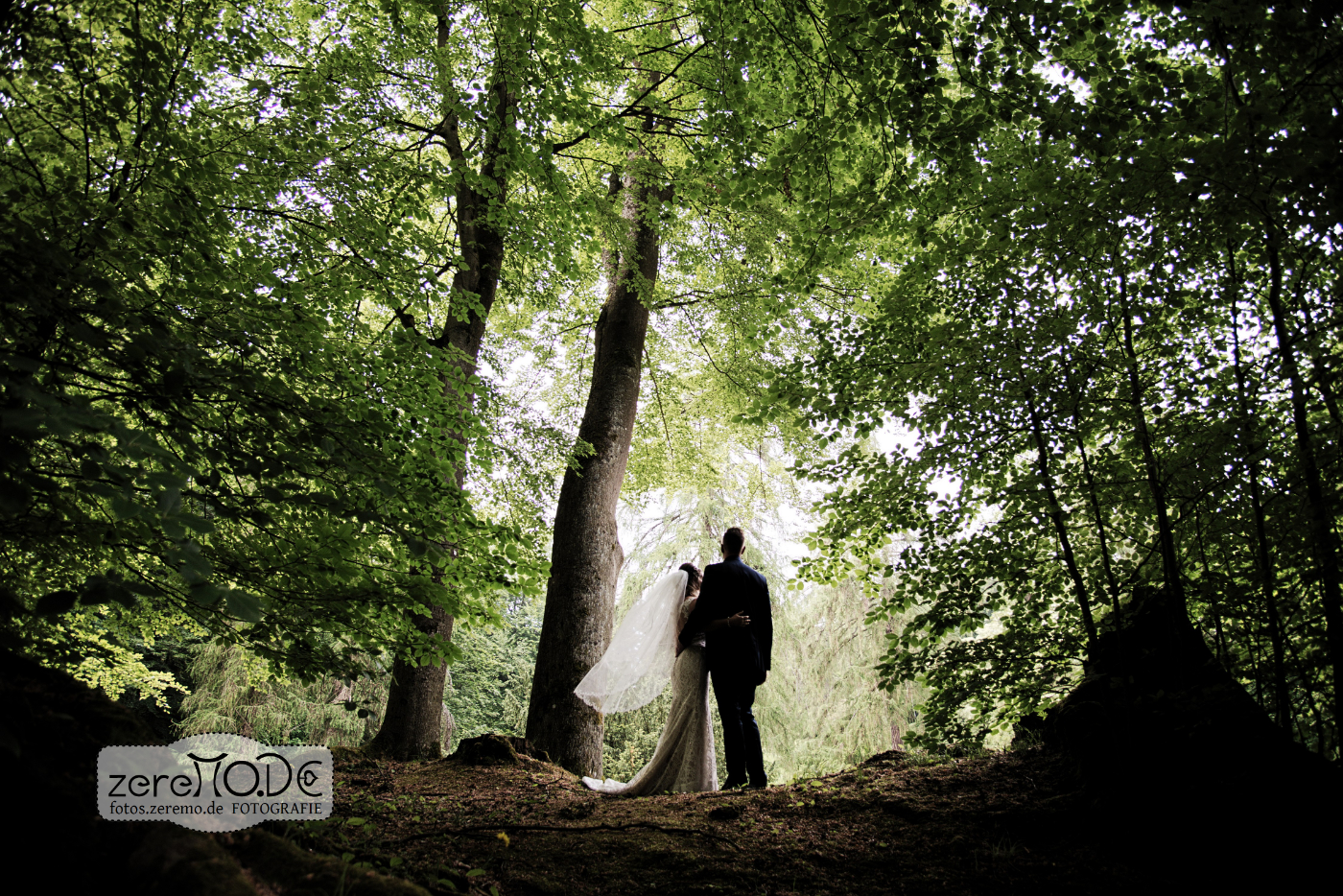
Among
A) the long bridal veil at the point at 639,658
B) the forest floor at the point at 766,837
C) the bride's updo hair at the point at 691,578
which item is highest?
the bride's updo hair at the point at 691,578

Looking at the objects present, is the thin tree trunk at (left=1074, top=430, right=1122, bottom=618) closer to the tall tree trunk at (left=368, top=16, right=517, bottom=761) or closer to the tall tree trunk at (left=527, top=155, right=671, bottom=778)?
the tall tree trunk at (left=368, top=16, right=517, bottom=761)

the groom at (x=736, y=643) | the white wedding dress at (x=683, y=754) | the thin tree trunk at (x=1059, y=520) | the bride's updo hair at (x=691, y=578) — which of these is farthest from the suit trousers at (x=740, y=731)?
the thin tree trunk at (x=1059, y=520)

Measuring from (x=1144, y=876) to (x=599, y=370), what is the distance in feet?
19.6

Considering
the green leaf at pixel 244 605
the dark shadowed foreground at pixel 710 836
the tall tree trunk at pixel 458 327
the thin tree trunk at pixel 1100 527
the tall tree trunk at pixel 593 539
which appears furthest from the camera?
the tall tree trunk at pixel 593 539

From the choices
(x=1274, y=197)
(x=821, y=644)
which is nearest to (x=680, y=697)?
(x=1274, y=197)

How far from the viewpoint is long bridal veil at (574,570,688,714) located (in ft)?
17.0

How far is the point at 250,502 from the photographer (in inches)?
100

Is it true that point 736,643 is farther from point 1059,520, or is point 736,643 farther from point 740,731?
point 1059,520

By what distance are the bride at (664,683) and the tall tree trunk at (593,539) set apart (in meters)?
0.45

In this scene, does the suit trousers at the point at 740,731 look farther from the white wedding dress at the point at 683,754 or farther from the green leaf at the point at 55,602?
the green leaf at the point at 55,602

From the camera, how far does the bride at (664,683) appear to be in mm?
4887

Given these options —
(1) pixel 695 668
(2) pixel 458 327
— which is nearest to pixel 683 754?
(1) pixel 695 668

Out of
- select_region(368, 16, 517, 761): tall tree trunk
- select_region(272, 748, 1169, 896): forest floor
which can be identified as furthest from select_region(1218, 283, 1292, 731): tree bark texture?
select_region(368, 16, 517, 761): tall tree trunk

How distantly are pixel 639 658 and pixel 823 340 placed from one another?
2854mm
